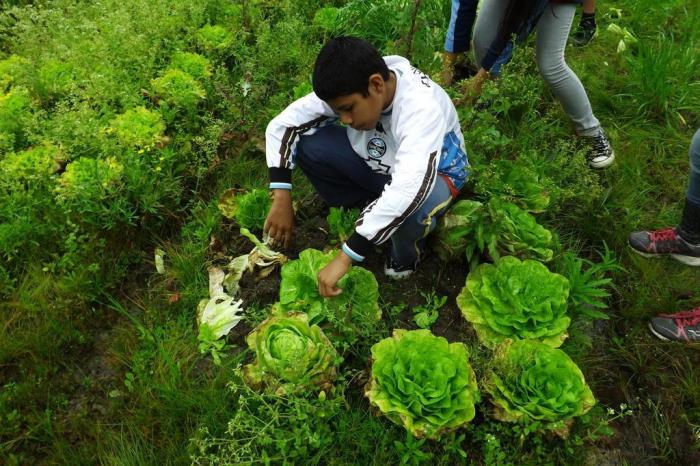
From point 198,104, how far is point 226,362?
5.83 ft

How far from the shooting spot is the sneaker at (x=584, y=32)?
3037 millimetres

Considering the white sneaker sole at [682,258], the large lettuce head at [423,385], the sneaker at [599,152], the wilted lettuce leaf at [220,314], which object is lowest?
the white sneaker sole at [682,258]

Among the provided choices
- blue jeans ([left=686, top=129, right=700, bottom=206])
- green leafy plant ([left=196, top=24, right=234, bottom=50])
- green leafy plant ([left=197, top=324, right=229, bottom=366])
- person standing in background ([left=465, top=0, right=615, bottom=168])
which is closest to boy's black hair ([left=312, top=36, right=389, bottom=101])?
person standing in background ([left=465, top=0, right=615, bottom=168])

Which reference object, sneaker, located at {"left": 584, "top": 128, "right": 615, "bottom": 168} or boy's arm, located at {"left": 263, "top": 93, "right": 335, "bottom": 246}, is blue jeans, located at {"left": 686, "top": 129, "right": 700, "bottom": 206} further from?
boy's arm, located at {"left": 263, "top": 93, "right": 335, "bottom": 246}

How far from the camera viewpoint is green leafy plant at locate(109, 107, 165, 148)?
8.35 feet

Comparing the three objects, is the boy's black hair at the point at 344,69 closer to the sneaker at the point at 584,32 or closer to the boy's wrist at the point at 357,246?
the boy's wrist at the point at 357,246

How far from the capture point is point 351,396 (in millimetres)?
1849

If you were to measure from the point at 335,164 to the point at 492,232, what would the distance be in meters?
0.75

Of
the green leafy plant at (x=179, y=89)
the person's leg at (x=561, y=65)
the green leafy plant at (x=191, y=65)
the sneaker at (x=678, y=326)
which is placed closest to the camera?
the sneaker at (x=678, y=326)

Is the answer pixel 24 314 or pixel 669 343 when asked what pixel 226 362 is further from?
pixel 669 343

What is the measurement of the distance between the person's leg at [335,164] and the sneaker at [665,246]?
1370mm

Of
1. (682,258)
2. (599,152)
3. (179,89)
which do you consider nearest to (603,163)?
(599,152)

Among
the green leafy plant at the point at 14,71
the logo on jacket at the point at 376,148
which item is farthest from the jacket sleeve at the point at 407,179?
the green leafy plant at the point at 14,71

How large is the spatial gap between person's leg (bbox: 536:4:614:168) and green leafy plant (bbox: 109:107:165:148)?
212 cm
